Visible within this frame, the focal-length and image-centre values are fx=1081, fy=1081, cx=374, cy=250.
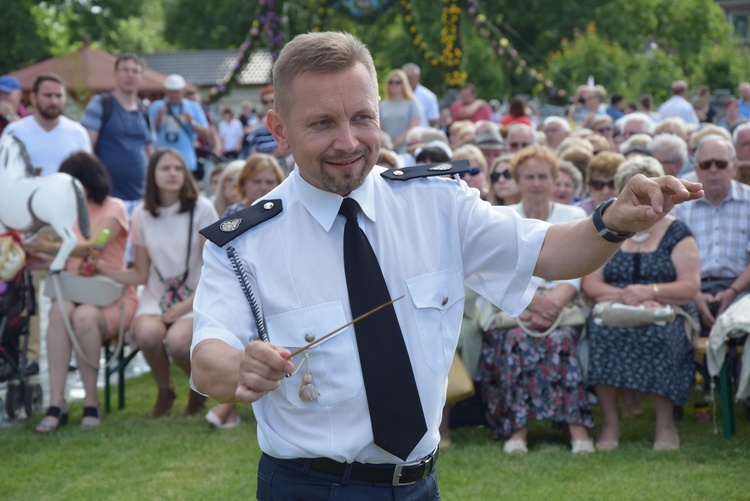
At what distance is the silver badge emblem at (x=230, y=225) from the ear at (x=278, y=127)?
0.75 feet

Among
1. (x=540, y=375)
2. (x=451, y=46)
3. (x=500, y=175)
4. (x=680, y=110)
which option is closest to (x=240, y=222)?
(x=540, y=375)

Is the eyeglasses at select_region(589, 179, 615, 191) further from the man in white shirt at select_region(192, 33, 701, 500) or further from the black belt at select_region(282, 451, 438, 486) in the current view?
the black belt at select_region(282, 451, 438, 486)

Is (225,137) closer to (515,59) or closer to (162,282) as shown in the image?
(515,59)

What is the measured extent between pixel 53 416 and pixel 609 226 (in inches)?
229

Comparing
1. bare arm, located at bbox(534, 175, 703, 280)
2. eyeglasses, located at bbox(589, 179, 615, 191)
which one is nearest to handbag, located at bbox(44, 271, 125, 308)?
eyeglasses, located at bbox(589, 179, 615, 191)

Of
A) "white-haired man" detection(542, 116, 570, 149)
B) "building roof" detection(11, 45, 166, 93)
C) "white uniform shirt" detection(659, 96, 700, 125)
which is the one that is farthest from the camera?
"building roof" detection(11, 45, 166, 93)

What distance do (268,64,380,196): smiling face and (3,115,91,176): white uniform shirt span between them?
22.9 feet

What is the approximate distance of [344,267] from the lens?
9.07ft

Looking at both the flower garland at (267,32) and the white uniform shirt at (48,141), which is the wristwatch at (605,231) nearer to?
the white uniform shirt at (48,141)

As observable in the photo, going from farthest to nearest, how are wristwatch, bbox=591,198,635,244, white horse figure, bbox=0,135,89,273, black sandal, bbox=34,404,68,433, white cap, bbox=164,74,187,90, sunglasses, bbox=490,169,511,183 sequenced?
white cap, bbox=164,74,187,90
sunglasses, bbox=490,169,511,183
black sandal, bbox=34,404,68,433
white horse figure, bbox=0,135,89,273
wristwatch, bbox=591,198,635,244

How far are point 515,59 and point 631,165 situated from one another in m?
16.7

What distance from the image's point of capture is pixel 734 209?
7.59 metres

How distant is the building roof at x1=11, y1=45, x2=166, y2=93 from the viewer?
26.4 m

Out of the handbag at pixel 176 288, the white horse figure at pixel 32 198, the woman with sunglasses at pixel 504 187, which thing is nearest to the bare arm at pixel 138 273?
the handbag at pixel 176 288
